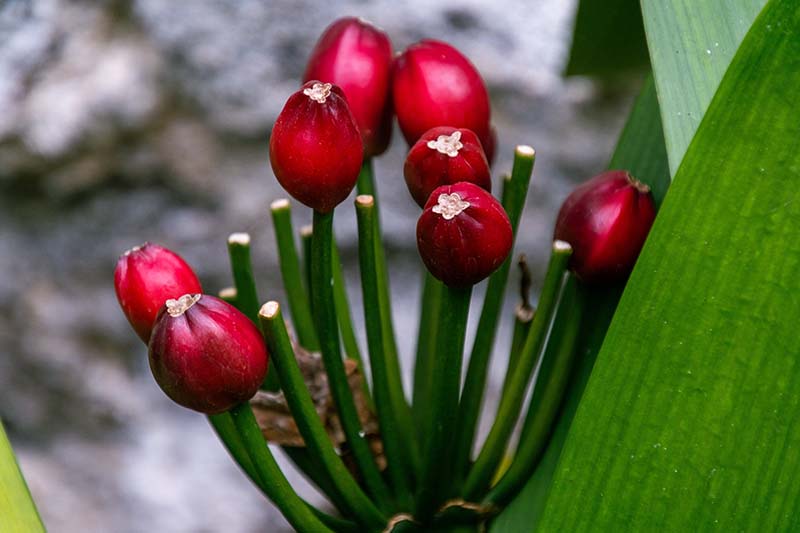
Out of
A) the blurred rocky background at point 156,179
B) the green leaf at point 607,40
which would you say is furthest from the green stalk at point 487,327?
the blurred rocky background at point 156,179

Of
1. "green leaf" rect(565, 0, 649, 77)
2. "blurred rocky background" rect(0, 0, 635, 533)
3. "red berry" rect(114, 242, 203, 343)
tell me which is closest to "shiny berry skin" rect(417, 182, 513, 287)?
"red berry" rect(114, 242, 203, 343)

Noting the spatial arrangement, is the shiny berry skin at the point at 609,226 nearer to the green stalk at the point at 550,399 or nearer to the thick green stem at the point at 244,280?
the green stalk at the point at 550,399

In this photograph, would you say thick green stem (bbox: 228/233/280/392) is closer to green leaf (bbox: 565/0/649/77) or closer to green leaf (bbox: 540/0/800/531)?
green leaf (bbox: 540/0/800/531)

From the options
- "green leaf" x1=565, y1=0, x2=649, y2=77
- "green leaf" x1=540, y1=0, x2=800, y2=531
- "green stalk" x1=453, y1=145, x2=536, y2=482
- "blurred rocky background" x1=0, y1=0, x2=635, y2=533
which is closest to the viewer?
"green leaf" x1=540, y1=0, x2=800, y2=531

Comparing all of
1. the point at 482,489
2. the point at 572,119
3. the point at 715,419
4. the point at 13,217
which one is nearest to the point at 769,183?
the point at 715,419

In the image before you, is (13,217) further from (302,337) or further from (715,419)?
(715,419)

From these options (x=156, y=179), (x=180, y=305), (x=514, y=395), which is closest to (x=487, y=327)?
(x=514, y=395)

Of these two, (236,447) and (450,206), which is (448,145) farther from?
(236,447)

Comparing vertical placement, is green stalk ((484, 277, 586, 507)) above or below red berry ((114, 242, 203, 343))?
below
